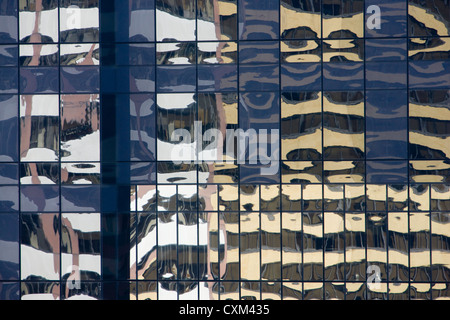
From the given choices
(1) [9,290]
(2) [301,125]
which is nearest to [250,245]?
(2) [301,125]

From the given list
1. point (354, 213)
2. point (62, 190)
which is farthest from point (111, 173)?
point (354, 213)

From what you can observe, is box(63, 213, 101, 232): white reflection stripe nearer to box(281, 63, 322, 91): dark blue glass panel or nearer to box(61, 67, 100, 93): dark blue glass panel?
box(61, 67, 100, 93): dark blue glass panel

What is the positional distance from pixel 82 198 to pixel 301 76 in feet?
8.25

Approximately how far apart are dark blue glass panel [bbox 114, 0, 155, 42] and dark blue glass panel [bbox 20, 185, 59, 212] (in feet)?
5.52

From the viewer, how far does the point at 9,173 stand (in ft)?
14.7

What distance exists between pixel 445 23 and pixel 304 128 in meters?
1.69

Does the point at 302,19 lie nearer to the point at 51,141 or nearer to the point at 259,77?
the point at 259,77

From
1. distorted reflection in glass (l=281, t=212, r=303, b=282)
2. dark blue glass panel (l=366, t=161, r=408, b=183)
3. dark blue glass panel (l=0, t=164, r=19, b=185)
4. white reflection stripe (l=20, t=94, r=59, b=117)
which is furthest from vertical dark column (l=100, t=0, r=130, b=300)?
dark blue glass panel (l=366, t=161, r=408, b=183)

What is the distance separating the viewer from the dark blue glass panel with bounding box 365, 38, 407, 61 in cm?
430

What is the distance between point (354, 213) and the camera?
4.34m

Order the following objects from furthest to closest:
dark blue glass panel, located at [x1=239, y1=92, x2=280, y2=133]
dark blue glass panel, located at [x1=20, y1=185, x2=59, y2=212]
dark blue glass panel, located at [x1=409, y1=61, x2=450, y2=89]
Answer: dark blue glass panel, located at [x1=20, y1=185, x2=59, y2=212], dark blue glass panel, located at [x1=239, y1=92, x2=280, y2=133], dark blue glass panel, located at [x1=409, y1=61, x2=450, y2=89]

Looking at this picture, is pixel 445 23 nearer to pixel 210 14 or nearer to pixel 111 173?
pixel 210 14

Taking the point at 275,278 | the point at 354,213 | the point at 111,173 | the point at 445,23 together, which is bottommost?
the point at 275,278

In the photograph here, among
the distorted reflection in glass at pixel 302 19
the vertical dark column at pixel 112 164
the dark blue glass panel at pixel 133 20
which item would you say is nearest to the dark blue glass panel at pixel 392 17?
the distorted reflection in glass at pixel 302 19
